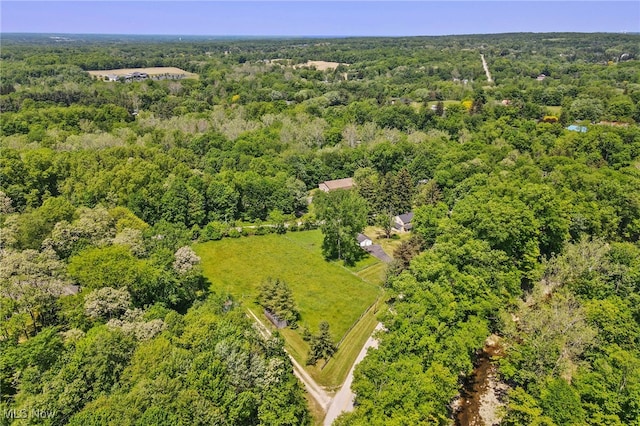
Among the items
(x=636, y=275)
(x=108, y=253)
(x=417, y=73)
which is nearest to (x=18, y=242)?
(x=108, y=253)

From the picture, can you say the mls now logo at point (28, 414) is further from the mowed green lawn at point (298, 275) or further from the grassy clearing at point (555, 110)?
the grassy clearing at point (555, 110)

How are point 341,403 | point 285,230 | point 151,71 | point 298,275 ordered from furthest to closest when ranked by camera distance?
point 151,71 < point 285,230 < point 298,275 < point 341,403

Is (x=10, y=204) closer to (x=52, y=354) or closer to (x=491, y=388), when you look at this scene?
(x=52, y=354)

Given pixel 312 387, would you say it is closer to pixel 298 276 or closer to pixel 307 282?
pixel 307 282

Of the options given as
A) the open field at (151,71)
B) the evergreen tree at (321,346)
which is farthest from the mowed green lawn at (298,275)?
the open field at (151,71)

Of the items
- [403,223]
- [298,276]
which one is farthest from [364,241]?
[298,276]
